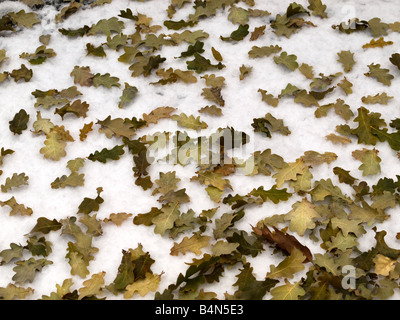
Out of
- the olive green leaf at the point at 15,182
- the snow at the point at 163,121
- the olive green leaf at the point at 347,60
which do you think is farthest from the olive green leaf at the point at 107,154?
the olive green leaf at the point at 347,60

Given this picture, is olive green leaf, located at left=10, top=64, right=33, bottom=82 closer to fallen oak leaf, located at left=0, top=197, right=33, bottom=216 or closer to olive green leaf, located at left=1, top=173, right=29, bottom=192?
olive green leaf, located at left=1, top=173, right=29, bottom=192

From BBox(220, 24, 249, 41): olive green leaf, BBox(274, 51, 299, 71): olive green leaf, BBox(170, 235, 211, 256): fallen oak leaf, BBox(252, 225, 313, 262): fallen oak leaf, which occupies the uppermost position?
BBox(220, 24, 249, 41): olive green leaf

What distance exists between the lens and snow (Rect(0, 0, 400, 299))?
2.34m

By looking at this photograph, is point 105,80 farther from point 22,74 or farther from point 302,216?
point 302,216

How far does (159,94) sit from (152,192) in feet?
2.44

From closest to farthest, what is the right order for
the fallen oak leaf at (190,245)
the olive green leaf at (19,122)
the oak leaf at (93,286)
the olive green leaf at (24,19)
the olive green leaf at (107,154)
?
1. the oak leaf at (93,286)
2. the fallen oak leaf at (190,245)
3. the olive green leaf at (107,154)
4. the olive green leaf at (19,122)
5. the olive green leaf at (24,19)

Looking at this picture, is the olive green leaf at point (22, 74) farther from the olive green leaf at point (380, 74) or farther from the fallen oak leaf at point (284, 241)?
the olive green leaf at point (380, 74)

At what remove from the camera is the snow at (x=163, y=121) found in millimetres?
2344

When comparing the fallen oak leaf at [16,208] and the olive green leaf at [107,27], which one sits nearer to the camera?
the fallen oak leaf at [16,208]

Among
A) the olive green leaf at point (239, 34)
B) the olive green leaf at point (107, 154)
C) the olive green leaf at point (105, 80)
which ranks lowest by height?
the olive green leaf at point (107, 154)

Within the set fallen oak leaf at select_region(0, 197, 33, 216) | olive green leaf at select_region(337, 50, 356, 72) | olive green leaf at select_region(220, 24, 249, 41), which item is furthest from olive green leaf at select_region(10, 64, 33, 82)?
olive green leaf at select_region(337, 50, 356, 72)

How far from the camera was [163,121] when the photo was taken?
2.86 meters
